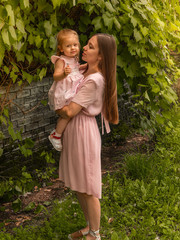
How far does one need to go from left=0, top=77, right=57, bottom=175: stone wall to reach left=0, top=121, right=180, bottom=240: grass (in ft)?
2.74

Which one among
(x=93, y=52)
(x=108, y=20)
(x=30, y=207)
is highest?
(x=108, y=20)

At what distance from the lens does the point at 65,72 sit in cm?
242

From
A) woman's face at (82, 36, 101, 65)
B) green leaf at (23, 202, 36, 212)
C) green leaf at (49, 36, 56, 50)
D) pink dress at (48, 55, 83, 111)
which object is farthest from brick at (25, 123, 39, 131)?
woman's face at (82, 36, 101, 65)

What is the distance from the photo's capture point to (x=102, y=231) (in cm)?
318

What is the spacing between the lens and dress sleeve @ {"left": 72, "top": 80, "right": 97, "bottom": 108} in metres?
2.46

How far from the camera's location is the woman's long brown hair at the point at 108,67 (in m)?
2.47

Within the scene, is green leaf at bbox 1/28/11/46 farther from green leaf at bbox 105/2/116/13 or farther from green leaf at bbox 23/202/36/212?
green leaf at bbox 23/202/36/212

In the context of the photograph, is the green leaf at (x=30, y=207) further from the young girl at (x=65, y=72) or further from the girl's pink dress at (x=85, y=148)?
the young girl at (x=65, y=72)

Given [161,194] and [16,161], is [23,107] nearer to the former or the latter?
[16,161]

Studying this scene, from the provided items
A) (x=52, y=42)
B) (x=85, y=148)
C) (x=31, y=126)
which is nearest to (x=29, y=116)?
(x=31, y=126)

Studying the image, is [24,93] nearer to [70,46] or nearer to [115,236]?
[70,46]

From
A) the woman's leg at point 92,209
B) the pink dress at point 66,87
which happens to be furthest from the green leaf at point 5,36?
the woman's leg at point 92,209

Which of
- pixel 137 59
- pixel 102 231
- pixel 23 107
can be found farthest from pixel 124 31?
pixel 102 231

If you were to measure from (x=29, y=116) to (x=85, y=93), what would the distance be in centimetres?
181
